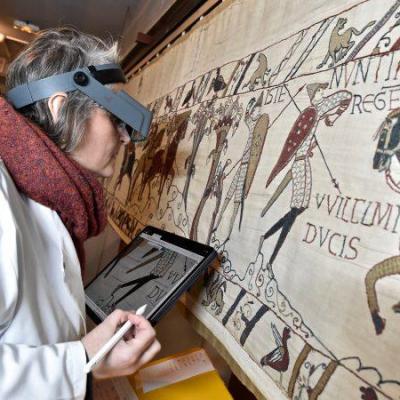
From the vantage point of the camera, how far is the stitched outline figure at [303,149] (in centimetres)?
56

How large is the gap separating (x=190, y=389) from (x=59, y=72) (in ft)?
2.30

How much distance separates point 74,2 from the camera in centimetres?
296

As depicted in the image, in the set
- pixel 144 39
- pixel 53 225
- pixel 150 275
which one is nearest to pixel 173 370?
pixel 150 275

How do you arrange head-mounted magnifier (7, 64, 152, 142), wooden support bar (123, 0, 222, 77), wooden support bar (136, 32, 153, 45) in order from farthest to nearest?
wooden support bar (136, 32, 153, 45), wooden support bar (123, 0, 222, 77), head-mounted magnifier (7, 64, 152, 142)

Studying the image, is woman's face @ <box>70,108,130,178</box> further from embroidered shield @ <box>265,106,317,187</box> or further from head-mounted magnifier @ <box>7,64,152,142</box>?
embroidered shield @ <box>265,106,317,187</box>

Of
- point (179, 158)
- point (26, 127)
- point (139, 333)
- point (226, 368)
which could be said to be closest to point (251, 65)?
point (179, 158)

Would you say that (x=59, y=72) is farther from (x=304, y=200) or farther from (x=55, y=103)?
(x=304, y=200)

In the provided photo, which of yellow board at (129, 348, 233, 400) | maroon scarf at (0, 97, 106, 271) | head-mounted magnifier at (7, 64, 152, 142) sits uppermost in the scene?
head-mounted magnifier at (7, 64, 152, 142)

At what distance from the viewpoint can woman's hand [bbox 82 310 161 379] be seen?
22.5 inches

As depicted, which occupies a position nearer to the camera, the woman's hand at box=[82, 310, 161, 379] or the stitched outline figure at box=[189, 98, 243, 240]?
the woman's hand at box=[82, 310, 161, 379]

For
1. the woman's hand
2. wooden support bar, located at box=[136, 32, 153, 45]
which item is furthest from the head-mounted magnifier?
wooden support bar, located at box=[136, 32, 153, 45]

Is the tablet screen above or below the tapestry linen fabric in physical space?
below

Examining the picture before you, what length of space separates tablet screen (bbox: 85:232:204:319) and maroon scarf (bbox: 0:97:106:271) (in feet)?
0.68

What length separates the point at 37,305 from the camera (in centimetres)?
58
